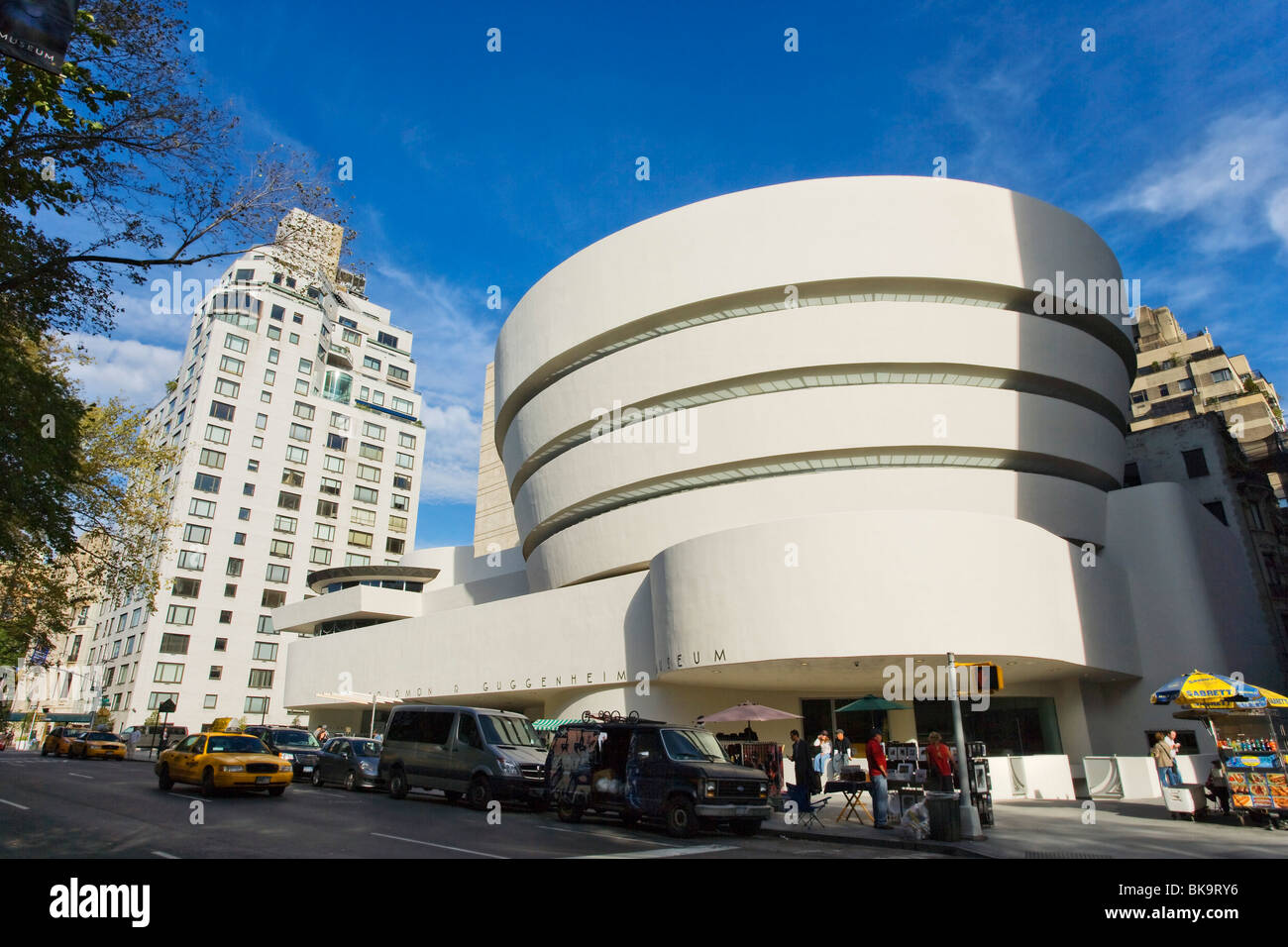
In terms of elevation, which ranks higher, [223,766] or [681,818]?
[223,766]

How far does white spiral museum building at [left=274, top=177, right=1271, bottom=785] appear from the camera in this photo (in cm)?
2516

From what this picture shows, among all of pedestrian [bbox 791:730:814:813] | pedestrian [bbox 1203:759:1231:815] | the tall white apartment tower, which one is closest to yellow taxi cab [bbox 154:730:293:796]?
pedestrian [bbox 791:730:814:813]

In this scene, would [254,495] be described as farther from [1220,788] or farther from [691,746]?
[1220,788]

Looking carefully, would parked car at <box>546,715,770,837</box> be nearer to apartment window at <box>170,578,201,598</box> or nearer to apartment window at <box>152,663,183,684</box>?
apartment window at <box>152,663,183,684</box>

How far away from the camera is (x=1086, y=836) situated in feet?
43.6

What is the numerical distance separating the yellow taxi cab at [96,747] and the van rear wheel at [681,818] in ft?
117

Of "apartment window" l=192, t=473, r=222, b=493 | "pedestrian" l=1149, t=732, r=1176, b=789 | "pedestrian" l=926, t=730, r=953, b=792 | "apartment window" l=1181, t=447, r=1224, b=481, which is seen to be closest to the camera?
"pedestrian" l=926, t=730, r=953, b=792

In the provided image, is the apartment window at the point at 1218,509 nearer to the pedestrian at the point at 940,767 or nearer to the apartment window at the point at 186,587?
the pedestrian at the point at 940,767

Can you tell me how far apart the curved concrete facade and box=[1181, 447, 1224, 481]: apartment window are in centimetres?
913

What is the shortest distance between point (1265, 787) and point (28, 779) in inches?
1085

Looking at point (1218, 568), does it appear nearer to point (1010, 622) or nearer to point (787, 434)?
point (1010, 622)

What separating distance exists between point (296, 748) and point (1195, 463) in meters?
42.3

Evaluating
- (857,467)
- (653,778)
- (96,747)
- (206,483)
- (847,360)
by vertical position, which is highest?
(206,483)

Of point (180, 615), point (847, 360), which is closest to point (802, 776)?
point (847, 360)
